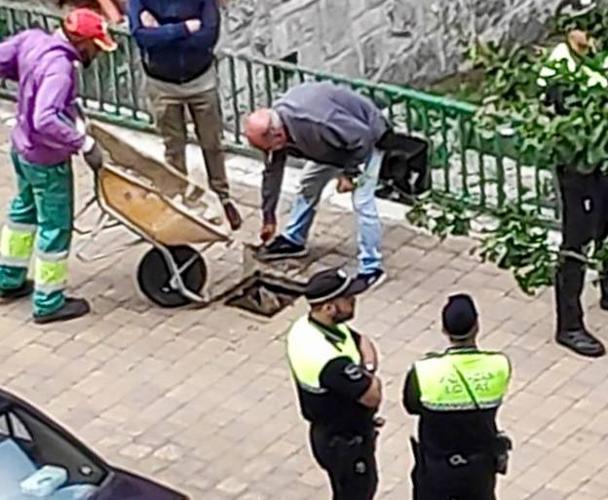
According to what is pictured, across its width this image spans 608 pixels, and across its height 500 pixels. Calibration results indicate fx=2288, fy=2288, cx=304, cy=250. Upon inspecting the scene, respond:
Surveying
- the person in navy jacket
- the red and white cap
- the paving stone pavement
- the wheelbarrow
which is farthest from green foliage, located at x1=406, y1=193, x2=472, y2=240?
the person in navy jacket

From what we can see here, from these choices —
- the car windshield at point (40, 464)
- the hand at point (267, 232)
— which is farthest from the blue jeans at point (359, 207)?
the car windshield at point (40, 464)

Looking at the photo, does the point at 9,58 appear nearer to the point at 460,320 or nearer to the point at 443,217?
the point at 460,320

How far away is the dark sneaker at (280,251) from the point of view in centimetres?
1267

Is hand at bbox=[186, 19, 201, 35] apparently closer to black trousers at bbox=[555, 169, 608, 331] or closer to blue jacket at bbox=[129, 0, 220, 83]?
blue jacket at bbox=[129, 0, 220, 83]

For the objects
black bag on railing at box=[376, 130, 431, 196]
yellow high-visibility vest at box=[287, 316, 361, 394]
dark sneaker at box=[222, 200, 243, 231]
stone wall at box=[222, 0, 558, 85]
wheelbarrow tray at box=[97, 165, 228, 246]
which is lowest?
stone wall at box=[222, 0, 558, 85]

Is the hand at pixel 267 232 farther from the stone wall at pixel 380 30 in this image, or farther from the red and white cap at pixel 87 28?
the stone wall at pixel 380 30

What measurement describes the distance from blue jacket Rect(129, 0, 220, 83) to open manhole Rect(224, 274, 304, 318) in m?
1.21

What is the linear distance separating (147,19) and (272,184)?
1.20 metres

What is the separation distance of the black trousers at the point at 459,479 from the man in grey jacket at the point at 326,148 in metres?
2.81

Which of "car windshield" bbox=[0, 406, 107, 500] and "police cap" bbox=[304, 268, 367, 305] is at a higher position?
"police cap" bbox=[304, 268, 367, 305]

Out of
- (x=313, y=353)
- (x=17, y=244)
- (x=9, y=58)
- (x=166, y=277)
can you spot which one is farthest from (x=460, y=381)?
(x=17, y=244)

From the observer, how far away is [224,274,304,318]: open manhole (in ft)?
40.2

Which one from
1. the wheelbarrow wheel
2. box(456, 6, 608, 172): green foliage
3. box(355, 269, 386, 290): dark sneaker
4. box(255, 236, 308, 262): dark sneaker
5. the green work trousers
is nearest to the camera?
box(456, 6, 608, 172): green foliage

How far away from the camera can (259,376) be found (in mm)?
11547
